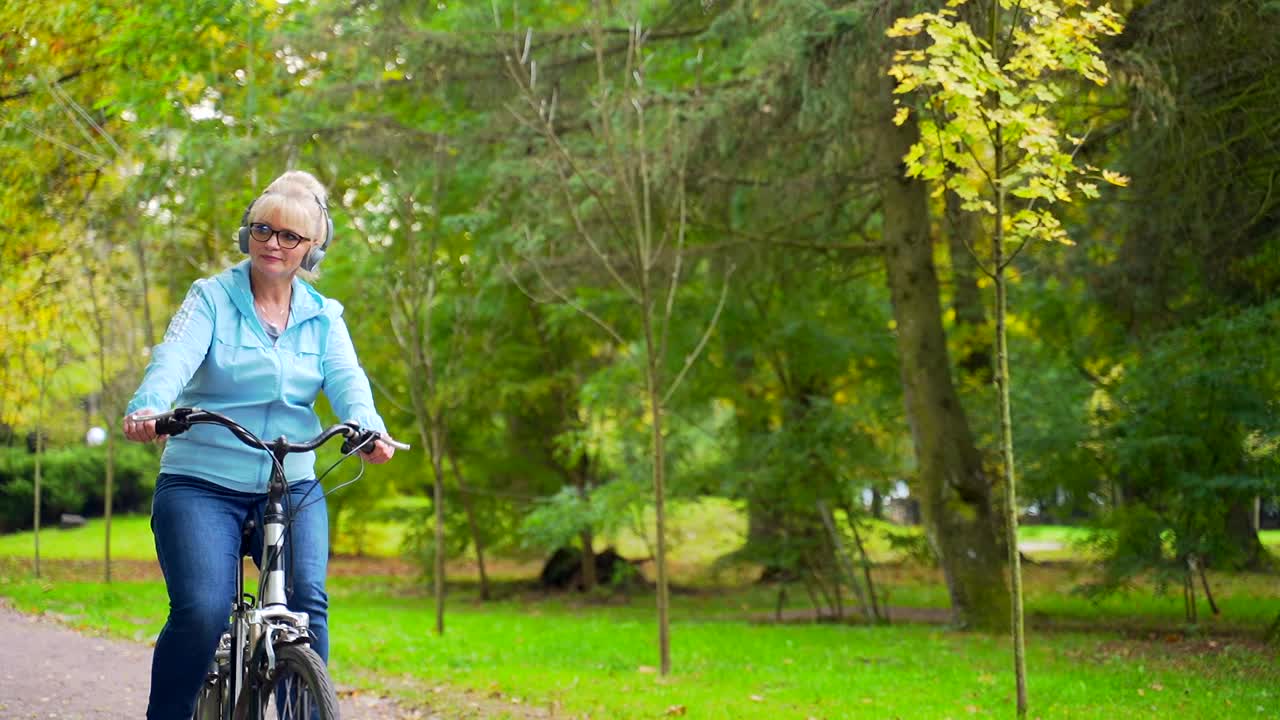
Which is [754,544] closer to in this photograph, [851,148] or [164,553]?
[851,148]

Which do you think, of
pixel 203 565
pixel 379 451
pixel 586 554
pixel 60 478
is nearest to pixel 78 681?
pixel 203 565

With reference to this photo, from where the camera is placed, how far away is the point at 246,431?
348 cm

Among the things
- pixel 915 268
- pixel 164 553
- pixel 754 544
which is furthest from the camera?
pixel 754 544

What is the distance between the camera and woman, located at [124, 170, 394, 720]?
11.9ft

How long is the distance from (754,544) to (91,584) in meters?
9.02

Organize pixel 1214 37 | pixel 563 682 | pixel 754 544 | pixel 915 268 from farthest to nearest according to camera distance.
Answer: pixel 754 544, pixel 915 268, pixel 1214 37, pixel 563 682

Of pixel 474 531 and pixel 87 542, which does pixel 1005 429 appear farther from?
pixel 87 542

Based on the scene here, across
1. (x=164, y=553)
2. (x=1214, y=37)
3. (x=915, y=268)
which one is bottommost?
(x=164, y=553)

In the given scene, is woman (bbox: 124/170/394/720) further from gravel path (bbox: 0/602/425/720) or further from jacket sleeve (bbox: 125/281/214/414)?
gravel path (bbox: 0/602/425/720)

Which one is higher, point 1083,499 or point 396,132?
point 396,132

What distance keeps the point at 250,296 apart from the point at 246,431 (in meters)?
0.55

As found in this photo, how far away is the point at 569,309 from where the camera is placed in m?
16.8

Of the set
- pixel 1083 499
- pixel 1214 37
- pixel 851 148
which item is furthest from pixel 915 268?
pixel 1214 37

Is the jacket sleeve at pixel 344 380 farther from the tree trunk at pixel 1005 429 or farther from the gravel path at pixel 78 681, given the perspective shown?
the tree trunk at pixel 1005 429
